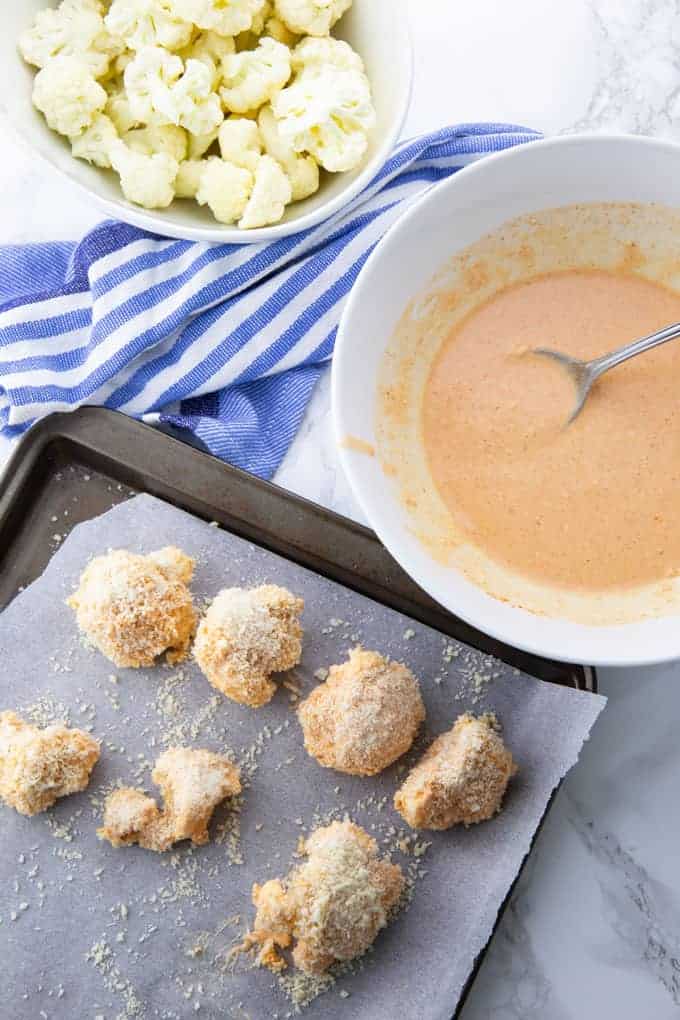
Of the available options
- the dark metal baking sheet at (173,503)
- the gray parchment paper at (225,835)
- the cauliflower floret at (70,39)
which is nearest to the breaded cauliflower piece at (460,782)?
the gray parchment paper at (225,835)

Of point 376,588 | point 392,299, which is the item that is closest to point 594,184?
point 392,299

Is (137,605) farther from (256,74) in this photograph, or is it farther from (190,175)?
(256,74)

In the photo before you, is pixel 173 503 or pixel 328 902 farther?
pixel 173 503

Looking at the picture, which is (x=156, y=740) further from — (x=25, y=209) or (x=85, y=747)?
(x=25, y=209)

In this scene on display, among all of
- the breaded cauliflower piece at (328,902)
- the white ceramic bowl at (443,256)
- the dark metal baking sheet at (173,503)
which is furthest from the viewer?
the dark metal baking sheet at (173,503)

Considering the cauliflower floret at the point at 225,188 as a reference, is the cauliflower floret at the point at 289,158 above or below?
above

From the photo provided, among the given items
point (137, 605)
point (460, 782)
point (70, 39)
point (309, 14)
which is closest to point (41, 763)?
point (137, 605)

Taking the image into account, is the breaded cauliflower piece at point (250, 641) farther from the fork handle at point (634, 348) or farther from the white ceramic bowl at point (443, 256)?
the fork handle at point (634, 348)
